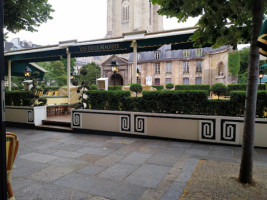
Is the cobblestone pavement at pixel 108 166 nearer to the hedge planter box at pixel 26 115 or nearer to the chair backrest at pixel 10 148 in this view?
the chair backrest at pixel 10 148

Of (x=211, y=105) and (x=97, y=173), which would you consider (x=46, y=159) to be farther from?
(x=211, y=105)

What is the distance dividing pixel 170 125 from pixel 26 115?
260 inches

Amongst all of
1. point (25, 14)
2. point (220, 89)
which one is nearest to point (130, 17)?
point (25, 14)

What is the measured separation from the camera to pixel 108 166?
408 centimetres

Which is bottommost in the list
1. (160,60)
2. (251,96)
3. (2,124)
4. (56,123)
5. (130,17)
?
(56,123)

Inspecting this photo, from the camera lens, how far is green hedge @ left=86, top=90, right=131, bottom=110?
701 centimetres

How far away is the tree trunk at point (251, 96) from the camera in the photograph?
292 cm

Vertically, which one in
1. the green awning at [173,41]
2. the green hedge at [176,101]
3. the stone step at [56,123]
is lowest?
the stone step at [56,123]

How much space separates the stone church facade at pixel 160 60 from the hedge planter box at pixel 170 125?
22875 millimetres

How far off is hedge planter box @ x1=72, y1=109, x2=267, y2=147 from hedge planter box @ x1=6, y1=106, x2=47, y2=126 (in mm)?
2060

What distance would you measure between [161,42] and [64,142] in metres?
5.18

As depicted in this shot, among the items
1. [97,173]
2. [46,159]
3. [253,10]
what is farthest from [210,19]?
[46,159]

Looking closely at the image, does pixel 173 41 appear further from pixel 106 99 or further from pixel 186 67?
pixel 186 67

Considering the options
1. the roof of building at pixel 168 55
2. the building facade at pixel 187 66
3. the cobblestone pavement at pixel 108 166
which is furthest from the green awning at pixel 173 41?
the roof of building at pixel 168 55
